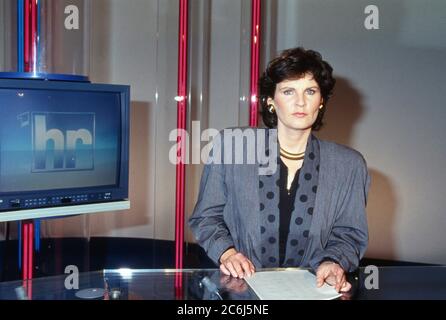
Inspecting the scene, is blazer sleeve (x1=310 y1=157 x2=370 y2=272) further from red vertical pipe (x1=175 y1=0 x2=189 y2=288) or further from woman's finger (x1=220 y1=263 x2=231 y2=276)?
red vertical pipe (x1=175 y1=0 x2=189 y2=288)

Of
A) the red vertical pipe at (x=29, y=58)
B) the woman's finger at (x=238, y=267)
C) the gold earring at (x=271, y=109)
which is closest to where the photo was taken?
the woman's finger at (x=238, y=267)

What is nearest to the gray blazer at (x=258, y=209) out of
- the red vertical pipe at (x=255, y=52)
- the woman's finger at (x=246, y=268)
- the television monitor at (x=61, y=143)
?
the woman's finger at (x=246, y=268)

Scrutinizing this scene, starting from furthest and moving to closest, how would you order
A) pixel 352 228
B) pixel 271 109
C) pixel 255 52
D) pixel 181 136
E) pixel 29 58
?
pixel 181 136 < pixel 255 52 < pixel 29 58 < pixel 271 109 < pixel 352 228

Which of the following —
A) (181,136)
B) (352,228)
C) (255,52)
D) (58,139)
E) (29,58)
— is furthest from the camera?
(181,136)

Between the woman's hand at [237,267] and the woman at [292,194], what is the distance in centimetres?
9

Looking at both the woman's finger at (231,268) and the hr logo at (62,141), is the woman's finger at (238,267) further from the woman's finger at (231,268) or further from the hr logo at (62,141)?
the hr logo at (62,141)

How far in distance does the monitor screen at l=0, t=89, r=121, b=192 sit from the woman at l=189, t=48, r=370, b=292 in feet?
1.71

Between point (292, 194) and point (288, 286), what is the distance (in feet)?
1.36

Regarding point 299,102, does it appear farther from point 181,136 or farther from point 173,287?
point 181,136

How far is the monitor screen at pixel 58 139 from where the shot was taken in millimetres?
1994

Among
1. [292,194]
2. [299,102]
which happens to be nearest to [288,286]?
[292,194]

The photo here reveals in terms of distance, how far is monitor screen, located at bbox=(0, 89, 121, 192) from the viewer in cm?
199

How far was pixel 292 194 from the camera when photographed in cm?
182
